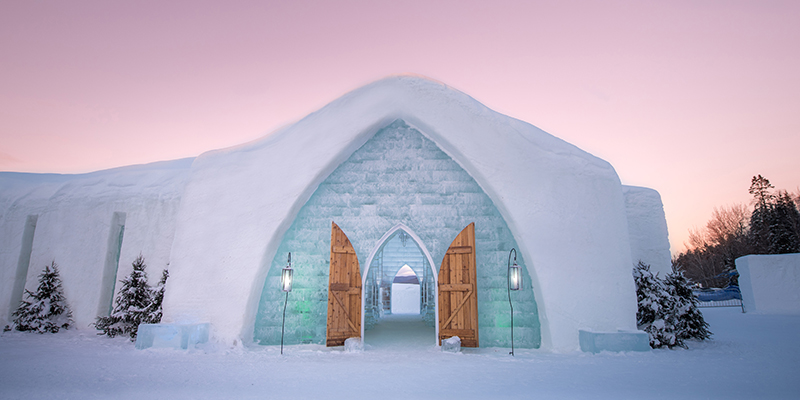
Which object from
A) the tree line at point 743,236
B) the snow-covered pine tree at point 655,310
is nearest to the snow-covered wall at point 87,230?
the snow-covered pine tree at point 655,310

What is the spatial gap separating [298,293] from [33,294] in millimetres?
7769

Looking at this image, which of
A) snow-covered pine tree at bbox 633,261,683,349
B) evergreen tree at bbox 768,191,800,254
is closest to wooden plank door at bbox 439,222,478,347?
snow-covered pine tree at bbox 633,261,683,349

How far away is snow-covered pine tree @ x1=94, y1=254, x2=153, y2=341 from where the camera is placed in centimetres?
916

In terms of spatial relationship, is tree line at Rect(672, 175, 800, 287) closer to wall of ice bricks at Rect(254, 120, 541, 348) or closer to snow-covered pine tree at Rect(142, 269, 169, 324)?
wall of ice bricks at Rect(254, 120, 541, 348)

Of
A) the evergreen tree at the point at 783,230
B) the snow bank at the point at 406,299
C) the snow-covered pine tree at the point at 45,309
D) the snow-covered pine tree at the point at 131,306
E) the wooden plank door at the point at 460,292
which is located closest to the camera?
the wooden plank door at the point at 460,292

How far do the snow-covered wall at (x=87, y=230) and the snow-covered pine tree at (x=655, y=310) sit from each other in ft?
36.7

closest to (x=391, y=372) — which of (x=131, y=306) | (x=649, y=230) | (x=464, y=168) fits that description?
(x=464, y=168)

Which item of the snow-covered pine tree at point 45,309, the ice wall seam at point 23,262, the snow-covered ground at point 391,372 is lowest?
the snow-covered ground at point 391,372

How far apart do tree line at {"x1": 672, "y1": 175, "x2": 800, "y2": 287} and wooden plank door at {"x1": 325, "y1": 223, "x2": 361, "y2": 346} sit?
931 inches

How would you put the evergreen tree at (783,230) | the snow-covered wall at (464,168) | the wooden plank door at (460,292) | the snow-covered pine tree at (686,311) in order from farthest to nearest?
the evergreen tree at (783,230)
the snow-covered pine tree at (686,311)
the wooden plank door at (460,292)
the snow-covered wall at (464,168)

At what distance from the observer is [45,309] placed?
1016 cm

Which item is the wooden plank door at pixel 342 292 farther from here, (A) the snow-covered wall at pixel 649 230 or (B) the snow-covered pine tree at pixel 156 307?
(A) the snow-covered wall at pixel 649 230

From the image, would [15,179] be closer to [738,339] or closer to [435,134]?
[435,134]

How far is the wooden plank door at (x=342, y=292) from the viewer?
26.8 feet
